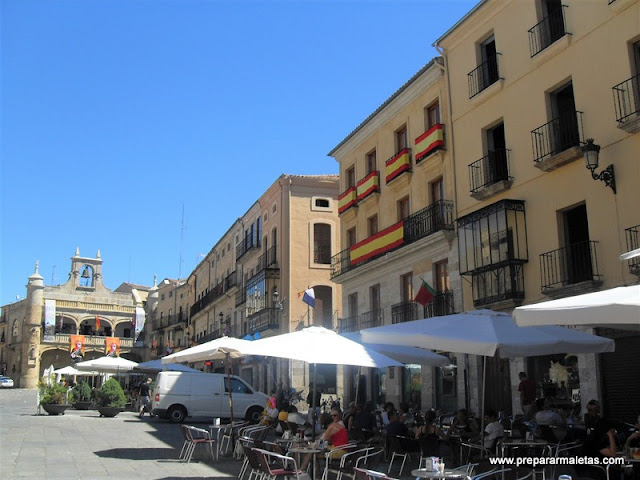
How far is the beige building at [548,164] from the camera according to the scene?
14.2 meters

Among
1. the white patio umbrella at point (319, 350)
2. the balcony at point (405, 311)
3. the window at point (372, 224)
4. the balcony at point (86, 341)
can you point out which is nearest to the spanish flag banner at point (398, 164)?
the window at point (372, 224)

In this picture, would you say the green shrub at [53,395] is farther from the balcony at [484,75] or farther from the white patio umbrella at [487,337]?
the white patio umbrella at [487,337]

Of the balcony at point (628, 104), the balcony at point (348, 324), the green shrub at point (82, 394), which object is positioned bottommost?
the green shrub at point (82, 394)

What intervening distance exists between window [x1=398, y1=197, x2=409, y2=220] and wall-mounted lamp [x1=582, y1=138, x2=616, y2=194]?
30.7 ft

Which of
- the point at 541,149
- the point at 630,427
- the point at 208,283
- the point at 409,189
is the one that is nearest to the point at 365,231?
the point at 409,189

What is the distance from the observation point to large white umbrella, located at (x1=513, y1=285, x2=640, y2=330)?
610 centimetres

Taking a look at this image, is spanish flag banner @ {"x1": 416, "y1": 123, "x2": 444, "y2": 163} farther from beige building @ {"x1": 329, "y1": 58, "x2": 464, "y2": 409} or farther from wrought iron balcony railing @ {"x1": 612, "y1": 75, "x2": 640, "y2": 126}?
wrought iron balcony railing @ {"x1": 612, "y1": 75, "x2": 640, "y2": 126}

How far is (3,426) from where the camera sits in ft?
65.2

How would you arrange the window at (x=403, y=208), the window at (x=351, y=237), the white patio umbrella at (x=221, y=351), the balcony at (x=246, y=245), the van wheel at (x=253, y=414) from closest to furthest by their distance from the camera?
the white patio umbrella at (x=221, y=351) → the window at (x=403, y=208) → the van wheel at (x=253, y=414) → the window at (x=351, y=237) → the balcony at (x=246, y=245)

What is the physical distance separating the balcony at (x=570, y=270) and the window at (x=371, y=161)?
11164 millimetres

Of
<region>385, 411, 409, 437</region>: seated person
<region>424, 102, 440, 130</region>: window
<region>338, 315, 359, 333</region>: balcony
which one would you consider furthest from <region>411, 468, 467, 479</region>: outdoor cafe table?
<region>338, 315, 359, 333</region>: balcony

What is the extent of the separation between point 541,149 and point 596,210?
2490mm

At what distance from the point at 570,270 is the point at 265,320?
69.3ft

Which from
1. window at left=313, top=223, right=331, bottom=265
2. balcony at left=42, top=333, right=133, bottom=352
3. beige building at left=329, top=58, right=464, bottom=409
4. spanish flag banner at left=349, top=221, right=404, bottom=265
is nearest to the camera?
beige building at left=329, top=58, right=464, bottom=409
